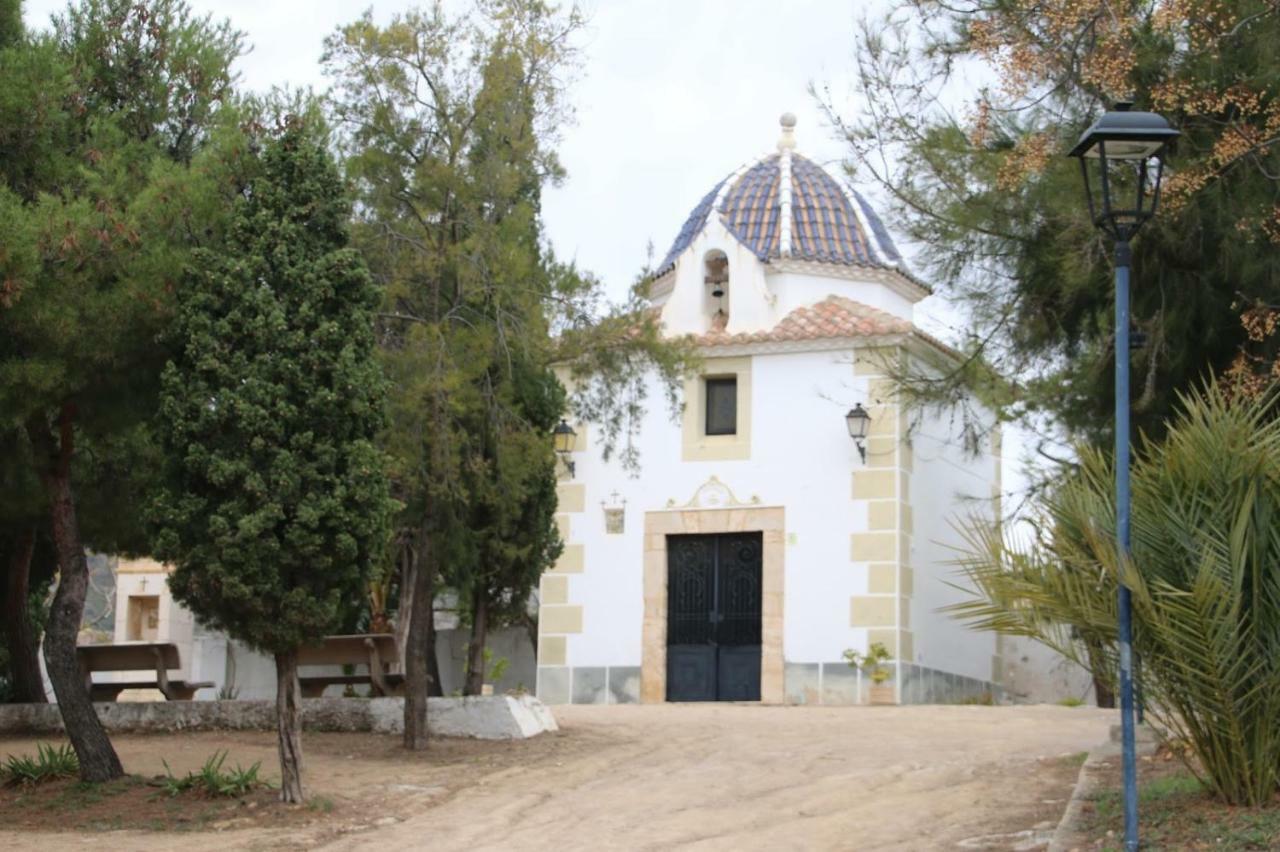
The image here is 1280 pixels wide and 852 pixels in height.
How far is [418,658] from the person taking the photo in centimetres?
1412

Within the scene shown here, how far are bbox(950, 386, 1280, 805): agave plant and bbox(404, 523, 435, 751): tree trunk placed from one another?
6.02 m

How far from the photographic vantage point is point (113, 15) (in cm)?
1278

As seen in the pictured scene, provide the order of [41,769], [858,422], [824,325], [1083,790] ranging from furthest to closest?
[824,325], [858,422], [41,769], [1083,790]

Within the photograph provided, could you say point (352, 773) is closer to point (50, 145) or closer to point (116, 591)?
point (50, 145)

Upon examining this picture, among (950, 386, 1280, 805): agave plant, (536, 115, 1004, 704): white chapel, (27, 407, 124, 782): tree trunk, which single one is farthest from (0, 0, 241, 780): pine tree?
(536, 115, 1004, 704): white chapel

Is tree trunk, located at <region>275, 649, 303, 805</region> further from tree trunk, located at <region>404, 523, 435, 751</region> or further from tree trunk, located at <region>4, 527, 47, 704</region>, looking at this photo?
tree trunk, located at <region>4, 527, 47, 704</region>

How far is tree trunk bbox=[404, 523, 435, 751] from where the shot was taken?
14062 millimetres

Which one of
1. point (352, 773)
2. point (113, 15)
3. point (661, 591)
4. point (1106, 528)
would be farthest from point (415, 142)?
point (661, 591)

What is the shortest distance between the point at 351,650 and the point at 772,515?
6.72 meters

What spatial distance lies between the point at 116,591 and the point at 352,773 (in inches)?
631

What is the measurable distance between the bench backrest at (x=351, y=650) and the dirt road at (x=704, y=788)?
1671 millimetres

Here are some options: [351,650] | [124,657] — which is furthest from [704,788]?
[124,657]

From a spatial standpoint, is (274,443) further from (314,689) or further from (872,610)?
(872,610)

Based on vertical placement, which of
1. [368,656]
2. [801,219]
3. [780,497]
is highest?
[801,219]
